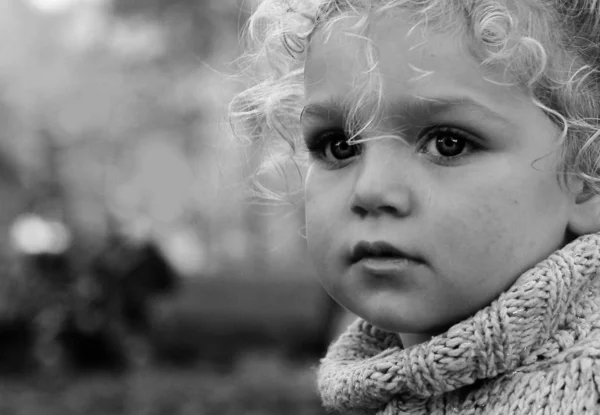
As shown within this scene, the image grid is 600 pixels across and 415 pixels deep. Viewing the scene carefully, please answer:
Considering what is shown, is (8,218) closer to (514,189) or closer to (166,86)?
(166,86)

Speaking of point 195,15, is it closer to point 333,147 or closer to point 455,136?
point 333,147

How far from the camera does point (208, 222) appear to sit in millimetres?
32406

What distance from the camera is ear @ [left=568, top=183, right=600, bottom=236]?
1562 millimetres

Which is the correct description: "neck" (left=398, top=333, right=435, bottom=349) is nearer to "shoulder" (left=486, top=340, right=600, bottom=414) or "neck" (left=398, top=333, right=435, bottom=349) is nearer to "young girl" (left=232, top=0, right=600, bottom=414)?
"young girl" (left=232, top=0, right=600, bottom=414)

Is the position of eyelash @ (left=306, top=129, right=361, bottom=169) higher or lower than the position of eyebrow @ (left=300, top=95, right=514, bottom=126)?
higher

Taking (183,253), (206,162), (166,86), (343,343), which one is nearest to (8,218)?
(166,86)

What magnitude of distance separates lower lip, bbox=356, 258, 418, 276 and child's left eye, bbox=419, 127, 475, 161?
18 cm

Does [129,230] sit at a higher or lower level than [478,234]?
higher

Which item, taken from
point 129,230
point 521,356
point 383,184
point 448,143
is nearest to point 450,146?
point 448,143

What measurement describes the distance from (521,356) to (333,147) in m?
0.50

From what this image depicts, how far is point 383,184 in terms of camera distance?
148 centimetres

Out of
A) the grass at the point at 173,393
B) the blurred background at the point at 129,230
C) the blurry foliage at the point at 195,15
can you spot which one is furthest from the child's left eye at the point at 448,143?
the blurry foliage at the point at 195,15

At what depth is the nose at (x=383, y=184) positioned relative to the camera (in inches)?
57.8

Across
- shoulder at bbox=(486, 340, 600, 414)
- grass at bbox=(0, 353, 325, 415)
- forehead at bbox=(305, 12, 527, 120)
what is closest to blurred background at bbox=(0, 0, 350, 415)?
grass at bbox=(0, 353, 325, 415)
